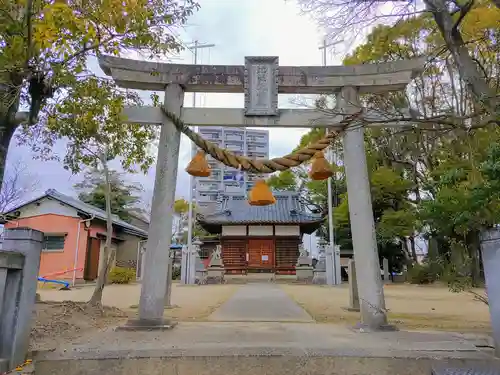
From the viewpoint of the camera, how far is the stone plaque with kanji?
593 centimetres

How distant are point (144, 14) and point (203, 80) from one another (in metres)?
1.71

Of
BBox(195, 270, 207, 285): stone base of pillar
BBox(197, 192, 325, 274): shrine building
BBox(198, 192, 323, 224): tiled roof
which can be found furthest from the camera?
BBox(198, 192, 323, 224): tiled roof

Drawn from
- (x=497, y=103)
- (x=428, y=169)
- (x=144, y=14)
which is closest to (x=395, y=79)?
(x=497, y=103)

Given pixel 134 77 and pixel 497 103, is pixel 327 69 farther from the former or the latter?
pixel 134 77

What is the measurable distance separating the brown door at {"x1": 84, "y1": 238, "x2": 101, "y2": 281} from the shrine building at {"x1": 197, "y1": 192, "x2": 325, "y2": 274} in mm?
7055

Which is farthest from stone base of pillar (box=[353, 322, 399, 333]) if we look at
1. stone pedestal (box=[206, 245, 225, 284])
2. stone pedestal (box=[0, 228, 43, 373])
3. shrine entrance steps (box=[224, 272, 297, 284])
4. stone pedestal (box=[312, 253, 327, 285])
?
shrine entrance steps (box=[224, 272, 297, 284])

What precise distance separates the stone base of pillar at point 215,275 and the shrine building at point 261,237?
2.47 metres

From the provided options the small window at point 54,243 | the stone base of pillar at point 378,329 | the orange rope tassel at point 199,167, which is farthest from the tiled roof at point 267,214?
the stone base of pillar at point 378,329

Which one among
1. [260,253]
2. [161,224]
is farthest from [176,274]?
[161,224]

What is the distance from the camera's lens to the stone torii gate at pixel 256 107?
220 inches

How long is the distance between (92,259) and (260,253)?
10.4 metres

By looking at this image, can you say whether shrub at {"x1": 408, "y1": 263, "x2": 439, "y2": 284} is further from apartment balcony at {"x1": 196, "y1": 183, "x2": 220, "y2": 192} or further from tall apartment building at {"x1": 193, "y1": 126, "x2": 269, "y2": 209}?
apartment balcony at {"x1": 196, "y1": 183, "x2": 220, "y2": 192}

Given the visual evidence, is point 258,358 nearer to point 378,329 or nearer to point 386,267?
point 378,329

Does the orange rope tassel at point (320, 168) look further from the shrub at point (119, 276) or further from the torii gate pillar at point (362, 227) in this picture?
the shrub at point (119, 276)
